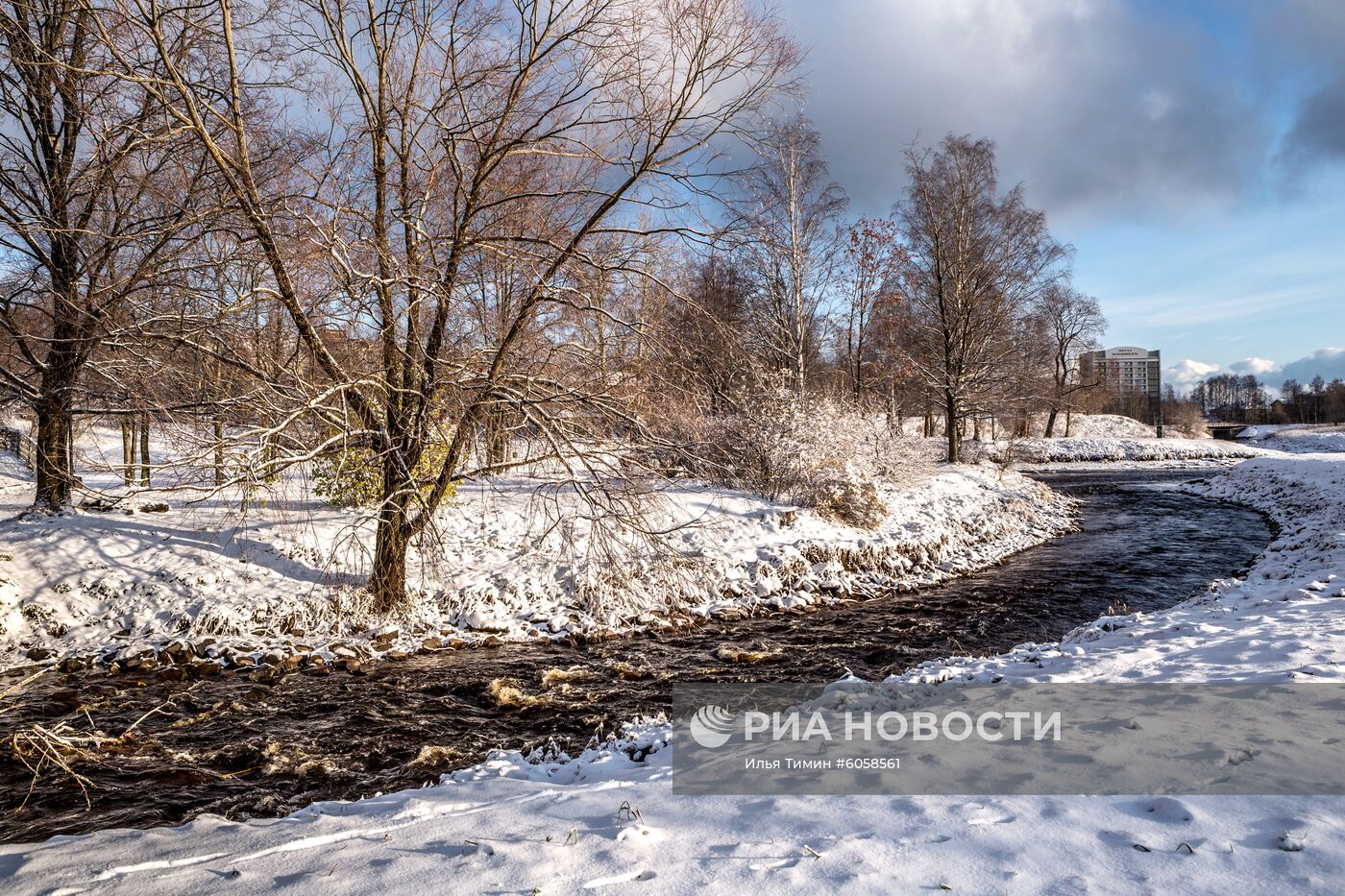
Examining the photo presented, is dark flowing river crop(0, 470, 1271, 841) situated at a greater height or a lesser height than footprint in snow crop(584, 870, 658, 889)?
lesser

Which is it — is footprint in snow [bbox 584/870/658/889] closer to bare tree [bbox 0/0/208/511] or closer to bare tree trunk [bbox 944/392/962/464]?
bare tree [bbox 0/0/208/511]

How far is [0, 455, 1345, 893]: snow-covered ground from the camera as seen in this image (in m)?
2.53

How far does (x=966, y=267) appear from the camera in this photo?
2158 cm

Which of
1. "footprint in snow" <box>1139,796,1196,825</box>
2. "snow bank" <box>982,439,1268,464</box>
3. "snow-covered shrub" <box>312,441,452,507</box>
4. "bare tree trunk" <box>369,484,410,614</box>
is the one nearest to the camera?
"footprint in snow" <box>1139,796,1196,825</box>

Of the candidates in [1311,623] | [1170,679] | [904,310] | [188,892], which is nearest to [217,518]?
[188,892]

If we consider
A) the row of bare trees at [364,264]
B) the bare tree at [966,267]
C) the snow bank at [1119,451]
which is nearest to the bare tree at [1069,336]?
the snow bank at [1119,451]

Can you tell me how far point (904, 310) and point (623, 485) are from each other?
18333mm

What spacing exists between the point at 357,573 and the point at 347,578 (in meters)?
0.13

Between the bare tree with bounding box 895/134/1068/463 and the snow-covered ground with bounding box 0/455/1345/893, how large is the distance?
1892cm

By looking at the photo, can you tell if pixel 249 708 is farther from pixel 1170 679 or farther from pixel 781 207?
pixel 781 207

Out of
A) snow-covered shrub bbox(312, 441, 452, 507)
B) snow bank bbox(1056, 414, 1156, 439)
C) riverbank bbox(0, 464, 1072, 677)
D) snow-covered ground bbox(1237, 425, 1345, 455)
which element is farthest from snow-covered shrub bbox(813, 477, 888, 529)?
snow-covered ground bbox(1237, 425, 1345, 455)

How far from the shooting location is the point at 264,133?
8.80m

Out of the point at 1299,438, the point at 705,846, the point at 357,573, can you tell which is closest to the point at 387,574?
the point at 357,573

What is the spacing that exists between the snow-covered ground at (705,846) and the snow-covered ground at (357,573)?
281 centimetres
